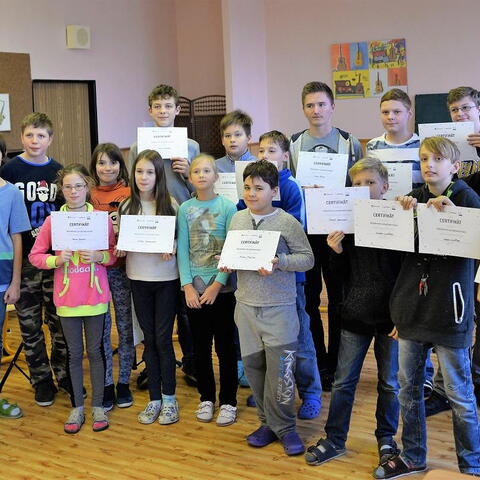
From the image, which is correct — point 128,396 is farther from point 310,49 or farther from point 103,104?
point 310,49

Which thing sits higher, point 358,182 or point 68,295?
point 358,182

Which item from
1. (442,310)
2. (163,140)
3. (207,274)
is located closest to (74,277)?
(207,274)

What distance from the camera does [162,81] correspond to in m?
10.4

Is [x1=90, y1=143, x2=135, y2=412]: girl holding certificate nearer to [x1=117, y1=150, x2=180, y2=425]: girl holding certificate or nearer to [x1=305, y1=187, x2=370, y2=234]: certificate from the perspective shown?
[x1=117, y1=150, x2=180, y2=425]: girl holding certificate

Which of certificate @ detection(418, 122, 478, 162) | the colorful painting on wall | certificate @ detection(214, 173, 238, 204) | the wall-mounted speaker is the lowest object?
certificate @ detection(214, 173, 238, 204)

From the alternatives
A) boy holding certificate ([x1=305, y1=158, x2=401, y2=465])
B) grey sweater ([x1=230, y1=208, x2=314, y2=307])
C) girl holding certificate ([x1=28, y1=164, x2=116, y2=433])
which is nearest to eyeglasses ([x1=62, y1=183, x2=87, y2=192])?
girl holding certificate ([x1=28, y1=164, x2=116, y2=433])

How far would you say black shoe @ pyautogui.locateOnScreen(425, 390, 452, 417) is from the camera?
146 inches

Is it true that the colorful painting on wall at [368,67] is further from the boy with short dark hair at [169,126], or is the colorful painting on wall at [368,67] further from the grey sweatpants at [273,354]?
the grey sweatpants at [273,354]

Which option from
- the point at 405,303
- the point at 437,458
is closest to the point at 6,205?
the point at 405,303

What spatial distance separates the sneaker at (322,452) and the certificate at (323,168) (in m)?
1.31

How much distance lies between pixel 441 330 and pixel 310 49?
7461 millimetres

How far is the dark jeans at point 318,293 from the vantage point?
3.91m

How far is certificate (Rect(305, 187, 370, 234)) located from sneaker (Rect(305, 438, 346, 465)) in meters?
1.00

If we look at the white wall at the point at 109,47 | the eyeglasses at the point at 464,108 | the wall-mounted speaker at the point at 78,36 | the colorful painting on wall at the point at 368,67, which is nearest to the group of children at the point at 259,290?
the eyeglasses at the point at 464,108
